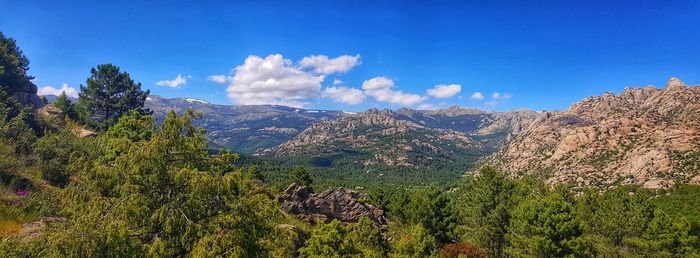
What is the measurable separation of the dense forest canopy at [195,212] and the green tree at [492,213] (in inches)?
8.9

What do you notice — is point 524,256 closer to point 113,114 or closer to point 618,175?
point 113,114

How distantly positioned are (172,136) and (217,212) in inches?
126

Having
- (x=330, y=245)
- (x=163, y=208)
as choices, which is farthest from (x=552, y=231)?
(x=163, y=208)

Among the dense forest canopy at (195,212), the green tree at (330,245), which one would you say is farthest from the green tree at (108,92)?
the green tree at (330,245)

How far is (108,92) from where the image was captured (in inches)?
3346

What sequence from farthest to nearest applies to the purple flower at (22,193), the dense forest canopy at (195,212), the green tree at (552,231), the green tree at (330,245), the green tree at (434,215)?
the green tree at (434,215) → the green tree at (552,231) → the green tree at (330,245) → the purple flower at (22,193) → the dense forest canopy at (195,212)

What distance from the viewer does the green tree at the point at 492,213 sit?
61041 mm

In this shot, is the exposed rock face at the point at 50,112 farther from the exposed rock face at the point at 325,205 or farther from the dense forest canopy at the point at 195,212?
the exposed rock face at the point at 325,205

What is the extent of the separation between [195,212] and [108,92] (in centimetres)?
8673

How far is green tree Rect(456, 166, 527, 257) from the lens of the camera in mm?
61041

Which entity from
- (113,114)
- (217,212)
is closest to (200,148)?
(217,212)

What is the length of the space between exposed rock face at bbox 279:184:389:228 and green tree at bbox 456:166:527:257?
15.6m

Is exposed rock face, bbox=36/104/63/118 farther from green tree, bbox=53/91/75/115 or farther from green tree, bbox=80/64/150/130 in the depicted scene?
green tree, bbox=80/64/150/130

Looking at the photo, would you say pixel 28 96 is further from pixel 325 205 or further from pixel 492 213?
pixel 492 213
